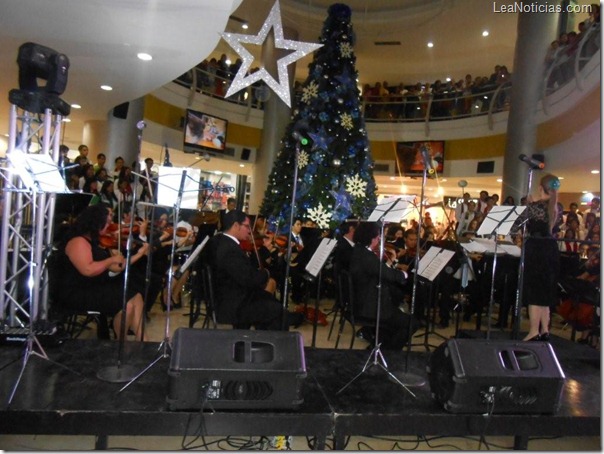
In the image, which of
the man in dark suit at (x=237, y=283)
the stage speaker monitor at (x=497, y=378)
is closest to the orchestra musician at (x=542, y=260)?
the stage speaker monitor at (x=497, y=378)

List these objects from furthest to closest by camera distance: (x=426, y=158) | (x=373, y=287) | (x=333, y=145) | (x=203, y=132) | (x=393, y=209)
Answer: (x=203, y=132), (x=333, y=145), (x=373, y=287), (x=393, y=209), (x=426, y=158)

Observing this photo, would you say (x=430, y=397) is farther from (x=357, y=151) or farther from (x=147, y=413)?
(x=357, y=151)

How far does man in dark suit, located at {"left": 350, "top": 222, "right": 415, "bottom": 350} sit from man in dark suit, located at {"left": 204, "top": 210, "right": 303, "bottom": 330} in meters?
0.66

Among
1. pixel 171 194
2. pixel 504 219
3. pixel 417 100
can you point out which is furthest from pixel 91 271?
pixel 417 100

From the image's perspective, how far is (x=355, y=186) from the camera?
707 centimetres

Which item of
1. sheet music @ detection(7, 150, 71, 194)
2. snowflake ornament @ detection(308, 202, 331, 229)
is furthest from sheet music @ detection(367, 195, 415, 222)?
snowflake ornament @ detection(308, 202, 331, 229)

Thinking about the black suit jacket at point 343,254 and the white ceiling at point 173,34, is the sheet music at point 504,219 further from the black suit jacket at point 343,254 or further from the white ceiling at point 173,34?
the white ceiling at point 173,34

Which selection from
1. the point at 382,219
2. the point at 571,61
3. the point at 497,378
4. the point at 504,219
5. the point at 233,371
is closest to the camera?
the point at 233,371

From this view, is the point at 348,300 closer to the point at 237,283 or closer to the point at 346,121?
the point at 237,283

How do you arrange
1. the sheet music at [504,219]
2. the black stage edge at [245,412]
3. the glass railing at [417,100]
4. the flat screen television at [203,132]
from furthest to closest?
1. the flat screen television at [203,132]
2. the glass railing at [417,100]
3. the sheet music at [504,219]
4. the black stage edge at [245,412]

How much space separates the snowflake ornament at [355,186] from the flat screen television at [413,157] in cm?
670

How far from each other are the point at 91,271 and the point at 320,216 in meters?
3.97

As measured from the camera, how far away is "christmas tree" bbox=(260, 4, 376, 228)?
6.98 metres

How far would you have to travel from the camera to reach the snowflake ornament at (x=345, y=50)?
7160 mm
